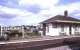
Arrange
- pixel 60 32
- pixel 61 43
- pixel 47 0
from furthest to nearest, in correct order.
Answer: pixel 47 0 < pixel 60 32 < pixel 61 43

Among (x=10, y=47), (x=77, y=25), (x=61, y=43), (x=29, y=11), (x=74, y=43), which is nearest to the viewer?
(x=10, y=47)

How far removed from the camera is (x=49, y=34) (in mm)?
21438

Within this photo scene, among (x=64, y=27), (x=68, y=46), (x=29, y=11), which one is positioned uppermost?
(x=29, y=11)

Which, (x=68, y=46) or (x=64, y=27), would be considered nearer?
(x=68, y=46)

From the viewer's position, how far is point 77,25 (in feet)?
75.5

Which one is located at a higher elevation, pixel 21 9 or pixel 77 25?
pixel 21 9

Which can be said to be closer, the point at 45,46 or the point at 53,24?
the point at 45,46

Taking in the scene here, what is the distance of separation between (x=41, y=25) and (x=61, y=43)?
10.5m

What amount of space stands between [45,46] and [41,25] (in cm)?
1182

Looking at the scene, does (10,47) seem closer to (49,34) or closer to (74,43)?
(74,43)

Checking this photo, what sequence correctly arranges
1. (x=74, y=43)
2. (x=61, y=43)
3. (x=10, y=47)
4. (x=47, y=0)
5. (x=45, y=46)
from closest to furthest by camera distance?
(x=10, y=47), (x=45, y=46), (x=61, y=43), (x=74, y=43), (x=47, y=0)

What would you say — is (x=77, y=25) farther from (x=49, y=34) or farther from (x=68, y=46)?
(x=68, y=46)

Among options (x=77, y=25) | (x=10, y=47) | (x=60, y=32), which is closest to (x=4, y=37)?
(x=10, y=47)

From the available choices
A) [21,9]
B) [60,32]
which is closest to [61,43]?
[60,32]
